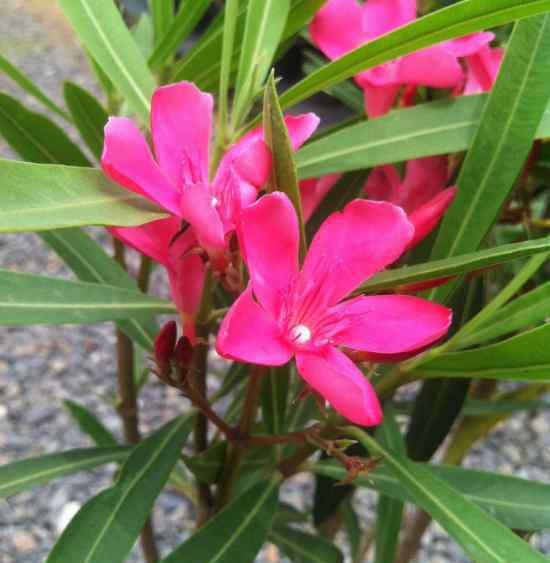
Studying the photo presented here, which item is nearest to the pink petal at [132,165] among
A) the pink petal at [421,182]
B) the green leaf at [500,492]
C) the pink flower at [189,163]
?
the pink flower at [189,163]

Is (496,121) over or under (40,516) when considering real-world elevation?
over

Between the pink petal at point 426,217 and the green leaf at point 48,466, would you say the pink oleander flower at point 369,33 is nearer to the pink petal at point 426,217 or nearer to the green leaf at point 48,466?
the pink petal at point 426,217

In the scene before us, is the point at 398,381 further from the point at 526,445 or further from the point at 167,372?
the point at 526,445

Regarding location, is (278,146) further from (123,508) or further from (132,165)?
(123,508)

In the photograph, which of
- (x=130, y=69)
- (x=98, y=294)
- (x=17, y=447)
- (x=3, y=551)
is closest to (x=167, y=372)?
(x=98, y=294)

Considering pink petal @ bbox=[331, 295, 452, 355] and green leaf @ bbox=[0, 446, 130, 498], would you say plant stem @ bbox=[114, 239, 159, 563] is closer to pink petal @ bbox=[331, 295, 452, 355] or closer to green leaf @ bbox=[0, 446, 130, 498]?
green leaf @ bbox=[0, 446, 130, 498]
